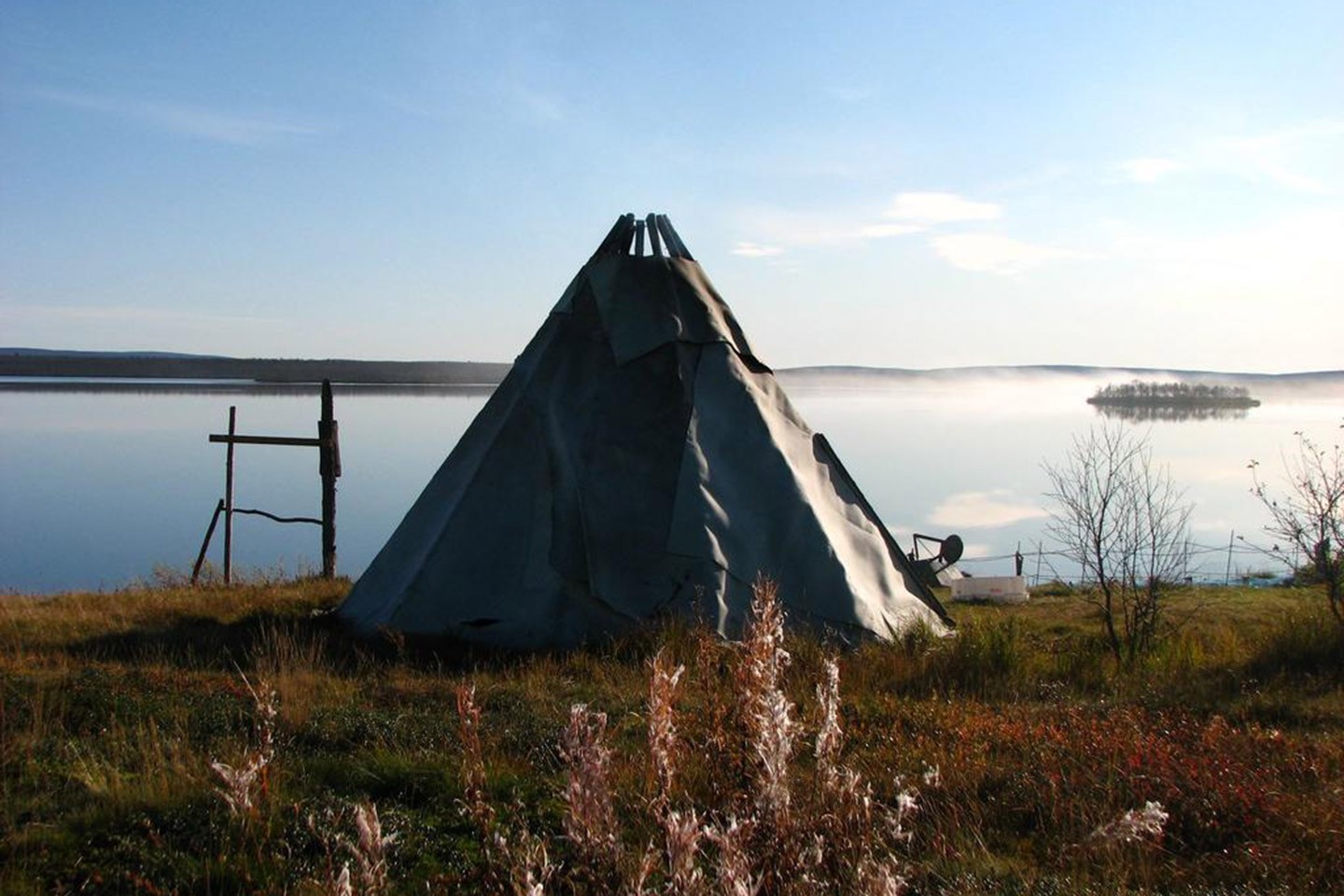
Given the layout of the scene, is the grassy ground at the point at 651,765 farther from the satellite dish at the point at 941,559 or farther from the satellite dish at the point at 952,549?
the satellite dish at the point at 952,549

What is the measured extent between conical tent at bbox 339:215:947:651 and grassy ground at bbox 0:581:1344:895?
1.58ft

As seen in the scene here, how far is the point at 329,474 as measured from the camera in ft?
45.0

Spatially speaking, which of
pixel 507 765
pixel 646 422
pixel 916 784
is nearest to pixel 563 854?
pixel 507 765

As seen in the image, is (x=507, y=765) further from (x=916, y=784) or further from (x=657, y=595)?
(x=657, y=595)

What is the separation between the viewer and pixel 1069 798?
4.89 meters

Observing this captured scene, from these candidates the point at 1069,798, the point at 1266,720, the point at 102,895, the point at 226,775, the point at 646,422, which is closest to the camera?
the point at 226,775

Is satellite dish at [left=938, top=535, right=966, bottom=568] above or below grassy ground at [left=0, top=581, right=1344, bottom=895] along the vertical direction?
below

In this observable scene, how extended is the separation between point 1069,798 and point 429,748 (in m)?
2.93

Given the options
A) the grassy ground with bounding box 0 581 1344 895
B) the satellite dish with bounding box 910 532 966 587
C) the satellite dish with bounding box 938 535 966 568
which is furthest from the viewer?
the satellite dish with bounding box 938 535 966 568

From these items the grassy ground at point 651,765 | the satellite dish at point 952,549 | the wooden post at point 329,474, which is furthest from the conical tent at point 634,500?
the satellite dish at point 952,549

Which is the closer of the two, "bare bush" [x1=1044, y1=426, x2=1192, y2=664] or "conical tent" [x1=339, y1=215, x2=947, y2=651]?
"conical tent" [x1=339, y1=215, x2=947, y2=651]

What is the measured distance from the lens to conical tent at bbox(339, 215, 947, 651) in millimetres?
8531

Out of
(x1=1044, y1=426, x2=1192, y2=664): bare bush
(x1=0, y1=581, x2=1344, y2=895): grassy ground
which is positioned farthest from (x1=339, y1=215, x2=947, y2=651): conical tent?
(x1=1044, y1=426, x2=1192, y2=664): bare bush

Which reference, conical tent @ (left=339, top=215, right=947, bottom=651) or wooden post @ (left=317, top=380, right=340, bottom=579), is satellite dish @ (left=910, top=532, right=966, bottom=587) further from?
wooden post @ (left=317, top=380, right=340, bottom=579)
